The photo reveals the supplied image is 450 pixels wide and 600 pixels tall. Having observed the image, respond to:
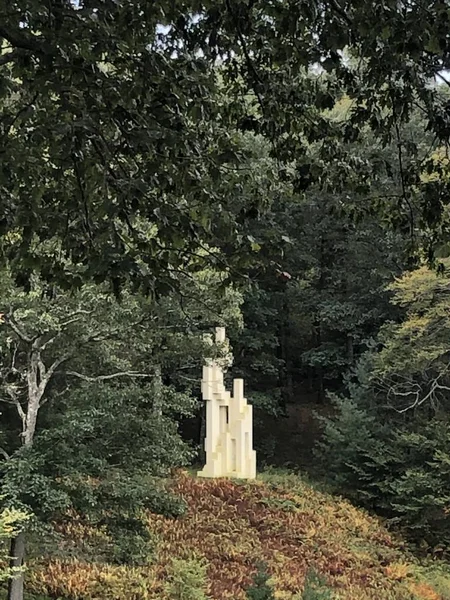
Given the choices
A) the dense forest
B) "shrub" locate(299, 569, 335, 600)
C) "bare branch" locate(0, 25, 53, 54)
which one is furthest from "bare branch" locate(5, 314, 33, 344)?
"bare branch" locate(0, 25, 53, 54)

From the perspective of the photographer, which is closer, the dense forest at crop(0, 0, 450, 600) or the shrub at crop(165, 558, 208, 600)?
the dense forest at crop(0, 0, 450, 600)

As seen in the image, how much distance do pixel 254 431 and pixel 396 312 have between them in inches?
154

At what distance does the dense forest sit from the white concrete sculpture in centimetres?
62

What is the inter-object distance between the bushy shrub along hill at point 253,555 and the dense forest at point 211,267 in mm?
66

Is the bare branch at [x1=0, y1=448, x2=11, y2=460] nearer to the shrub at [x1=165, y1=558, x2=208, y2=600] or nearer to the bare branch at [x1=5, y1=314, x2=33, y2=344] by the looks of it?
the bare branch at [x1=5, y1=314, x2=33, y2=344]

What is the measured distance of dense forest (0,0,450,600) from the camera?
8.30 ft

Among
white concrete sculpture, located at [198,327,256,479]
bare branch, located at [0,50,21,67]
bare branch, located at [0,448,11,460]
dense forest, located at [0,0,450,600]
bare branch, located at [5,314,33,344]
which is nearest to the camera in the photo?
bare branch, located at [0,50,21,67]

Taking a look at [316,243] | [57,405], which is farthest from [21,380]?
[316,243]

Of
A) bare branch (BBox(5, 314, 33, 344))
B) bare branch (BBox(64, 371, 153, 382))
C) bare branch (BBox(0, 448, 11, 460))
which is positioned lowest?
bare branch (BBox(0, 448, 11, 460))

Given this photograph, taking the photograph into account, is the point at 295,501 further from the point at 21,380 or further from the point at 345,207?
the point at 345,207

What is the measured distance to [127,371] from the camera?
799 cm

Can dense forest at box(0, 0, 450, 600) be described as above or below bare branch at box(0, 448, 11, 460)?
above

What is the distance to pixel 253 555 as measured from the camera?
35.5 feet

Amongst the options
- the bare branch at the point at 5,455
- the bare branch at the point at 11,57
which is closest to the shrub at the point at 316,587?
the bare branch at the point at 5,455
